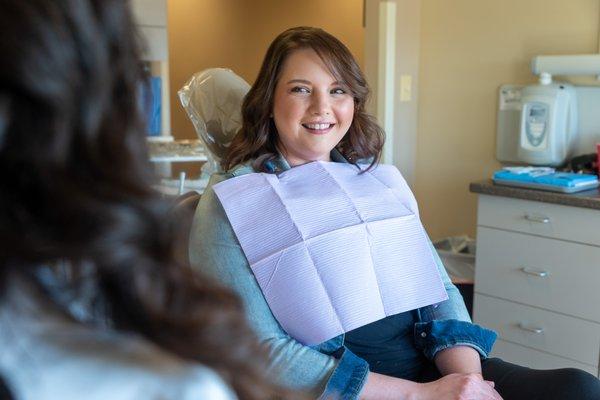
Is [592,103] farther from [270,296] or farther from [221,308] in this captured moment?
[221,308]

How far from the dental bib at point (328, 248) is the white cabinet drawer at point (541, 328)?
1.01 metres

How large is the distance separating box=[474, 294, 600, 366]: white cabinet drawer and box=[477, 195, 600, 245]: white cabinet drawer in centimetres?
29

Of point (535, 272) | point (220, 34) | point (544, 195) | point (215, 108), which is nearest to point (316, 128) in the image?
point (215, 108)

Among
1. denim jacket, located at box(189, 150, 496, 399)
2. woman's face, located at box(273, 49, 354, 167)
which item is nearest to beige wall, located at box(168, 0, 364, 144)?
woman's face, located at box(273, 49, 354, 167)

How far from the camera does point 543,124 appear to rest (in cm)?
275

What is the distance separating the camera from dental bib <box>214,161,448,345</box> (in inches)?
58.2

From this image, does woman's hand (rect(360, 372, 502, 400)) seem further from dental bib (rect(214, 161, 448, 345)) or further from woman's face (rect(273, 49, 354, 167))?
woman's face (rect(273, 49, 354, 167))

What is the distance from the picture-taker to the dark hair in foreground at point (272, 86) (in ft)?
5.60

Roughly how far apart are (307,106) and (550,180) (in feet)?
3.68

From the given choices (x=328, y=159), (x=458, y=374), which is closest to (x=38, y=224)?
(x=458, y=374)

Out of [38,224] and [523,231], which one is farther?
[523,231]

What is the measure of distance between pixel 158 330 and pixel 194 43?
5583mm

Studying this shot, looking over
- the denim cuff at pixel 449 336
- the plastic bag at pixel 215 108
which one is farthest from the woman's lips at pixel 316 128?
the denim cuff at pixel 449 336

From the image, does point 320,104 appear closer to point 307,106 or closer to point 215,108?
point 307,106
